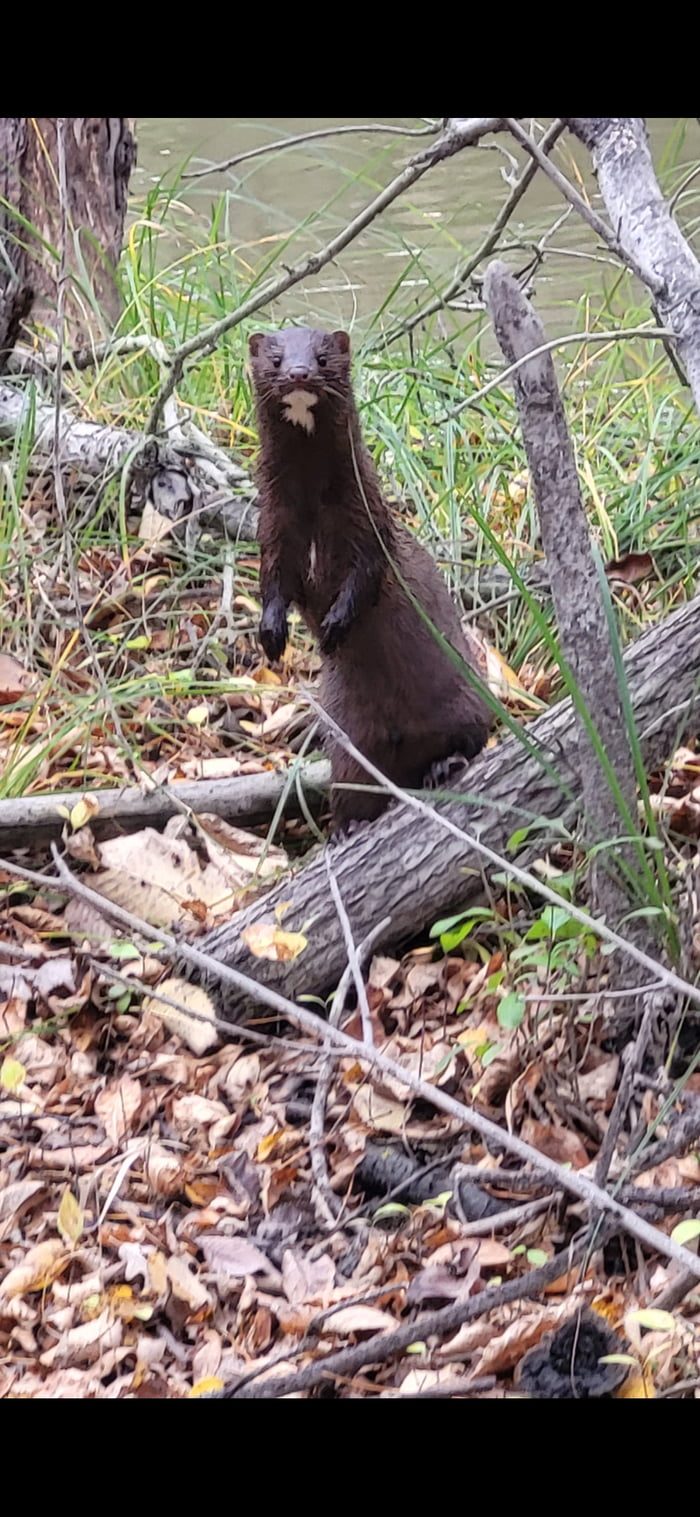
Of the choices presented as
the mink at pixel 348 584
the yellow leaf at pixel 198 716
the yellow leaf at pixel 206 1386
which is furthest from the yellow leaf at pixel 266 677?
the yellow leaf at pixel 206 1386

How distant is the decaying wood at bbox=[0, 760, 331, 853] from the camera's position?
12.9 ft

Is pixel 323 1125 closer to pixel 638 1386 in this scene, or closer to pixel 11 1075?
pixel 11 1075

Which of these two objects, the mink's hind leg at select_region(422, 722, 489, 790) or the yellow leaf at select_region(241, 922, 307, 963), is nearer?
the yellow leaf at select_region(241, 922, 307, 963)

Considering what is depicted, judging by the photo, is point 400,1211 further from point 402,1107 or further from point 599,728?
point 599,728

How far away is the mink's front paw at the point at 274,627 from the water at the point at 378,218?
1514mm

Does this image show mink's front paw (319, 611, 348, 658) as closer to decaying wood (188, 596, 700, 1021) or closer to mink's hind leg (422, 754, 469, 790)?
mink's hind leg (422, 754, 469, 790)

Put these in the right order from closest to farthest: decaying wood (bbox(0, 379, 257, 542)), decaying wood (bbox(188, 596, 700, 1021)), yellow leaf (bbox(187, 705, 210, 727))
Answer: decaying wood (bbox(188, 596, 700, 1021)) → yellow leaf (bbox(187, 705, 210, 727)) → decaying wood (bbox(0, 379, 257, 542))

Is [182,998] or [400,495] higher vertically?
[400,495]

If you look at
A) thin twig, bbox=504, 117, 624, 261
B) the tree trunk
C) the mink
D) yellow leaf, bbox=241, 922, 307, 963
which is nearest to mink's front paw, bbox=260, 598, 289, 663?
the mink

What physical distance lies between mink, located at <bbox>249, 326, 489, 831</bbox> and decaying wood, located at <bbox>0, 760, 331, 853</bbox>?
27 cm

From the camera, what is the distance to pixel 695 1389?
229 cm
